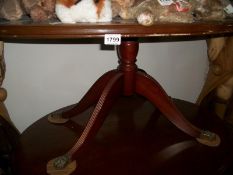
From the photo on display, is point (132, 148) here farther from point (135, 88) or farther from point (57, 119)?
point (57, 119)

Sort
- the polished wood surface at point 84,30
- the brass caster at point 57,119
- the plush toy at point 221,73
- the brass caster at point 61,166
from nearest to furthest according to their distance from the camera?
the polished wood surface at point 84,30 → the brass caster at point 61,166 → the brass caster at point 57,119 → the plush toy at point 221,73

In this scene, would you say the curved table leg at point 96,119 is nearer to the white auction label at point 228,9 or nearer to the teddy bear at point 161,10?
the teddy bear at point 161,10

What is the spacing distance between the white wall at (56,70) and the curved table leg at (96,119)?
1.24 feet

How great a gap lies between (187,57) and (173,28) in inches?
33.2

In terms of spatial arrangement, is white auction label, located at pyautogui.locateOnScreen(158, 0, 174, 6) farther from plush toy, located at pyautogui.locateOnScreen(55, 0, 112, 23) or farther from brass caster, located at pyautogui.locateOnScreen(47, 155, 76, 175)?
brass caster, located at pyautogui.locateOnScreen(47, 155, 76, 175)

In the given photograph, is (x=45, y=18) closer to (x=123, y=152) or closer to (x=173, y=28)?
(x=173, y=28)

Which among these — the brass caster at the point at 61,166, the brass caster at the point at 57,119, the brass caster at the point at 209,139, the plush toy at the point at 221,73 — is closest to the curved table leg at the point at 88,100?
the brass caster at the point at 57,119

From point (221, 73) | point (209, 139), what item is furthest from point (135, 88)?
point (221, 73)

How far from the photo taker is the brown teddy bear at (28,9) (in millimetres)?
532

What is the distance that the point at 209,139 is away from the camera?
0.75 meters

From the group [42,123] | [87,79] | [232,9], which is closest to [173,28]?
[232,9]

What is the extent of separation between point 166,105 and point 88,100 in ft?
0.80

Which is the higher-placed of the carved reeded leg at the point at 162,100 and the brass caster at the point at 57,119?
the carved reeded leg at the point at 162,100

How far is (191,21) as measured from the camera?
55 cm
